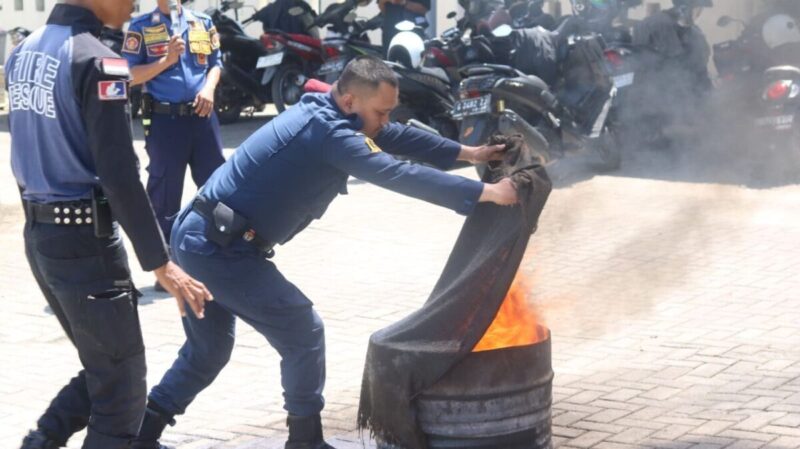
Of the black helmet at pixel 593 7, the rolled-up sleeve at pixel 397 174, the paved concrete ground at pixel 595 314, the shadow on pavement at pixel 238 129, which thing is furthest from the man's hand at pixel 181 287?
the shadow on pavement at pixel 238 129

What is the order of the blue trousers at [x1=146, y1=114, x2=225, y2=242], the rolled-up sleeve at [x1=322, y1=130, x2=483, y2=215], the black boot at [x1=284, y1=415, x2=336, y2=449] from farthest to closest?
the blue trousers at [x1=146, y1=114, x2=225, y2=242], the black boot at [x1=284, y1=415, x2=336, y2=449], the rolled-up sleeve at [x1=322, y1=130, x2=483, y2=215]

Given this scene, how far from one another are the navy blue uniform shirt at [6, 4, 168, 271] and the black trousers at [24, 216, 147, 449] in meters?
0.14

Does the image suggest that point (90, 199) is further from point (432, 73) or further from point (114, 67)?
point (432, 73)

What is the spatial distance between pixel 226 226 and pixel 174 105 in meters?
2.99

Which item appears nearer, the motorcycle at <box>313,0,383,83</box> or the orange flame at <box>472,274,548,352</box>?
the orange flame at <box>472,274,548,352</box>

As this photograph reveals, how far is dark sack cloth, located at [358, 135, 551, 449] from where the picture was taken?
4.12 metres

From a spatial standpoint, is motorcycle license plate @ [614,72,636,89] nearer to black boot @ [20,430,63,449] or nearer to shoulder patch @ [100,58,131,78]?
black boot @ [20,430,63,449]

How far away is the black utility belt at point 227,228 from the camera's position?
460 cm

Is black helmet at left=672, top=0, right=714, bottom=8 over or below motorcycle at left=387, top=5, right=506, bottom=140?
over

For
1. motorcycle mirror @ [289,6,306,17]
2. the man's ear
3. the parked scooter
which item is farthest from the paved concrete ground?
motorcycle mirror @ [289,6,306,17]

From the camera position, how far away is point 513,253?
4.14 metres

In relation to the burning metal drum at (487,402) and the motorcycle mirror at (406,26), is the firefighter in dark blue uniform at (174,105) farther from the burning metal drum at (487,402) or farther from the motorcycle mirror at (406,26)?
the motorcycle mirror at (406,26)

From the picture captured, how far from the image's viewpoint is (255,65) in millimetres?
16062

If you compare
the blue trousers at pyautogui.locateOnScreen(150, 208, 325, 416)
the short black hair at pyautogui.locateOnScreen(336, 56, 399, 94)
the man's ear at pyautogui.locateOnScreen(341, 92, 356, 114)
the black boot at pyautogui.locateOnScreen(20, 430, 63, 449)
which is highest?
the short black hair at pyautogui.locateOnScreen(336, 56, 399, 94)
